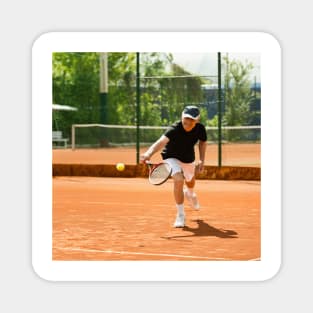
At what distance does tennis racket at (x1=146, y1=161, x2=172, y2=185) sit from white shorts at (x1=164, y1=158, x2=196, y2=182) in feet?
0.36

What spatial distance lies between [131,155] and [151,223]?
9623 millimetres

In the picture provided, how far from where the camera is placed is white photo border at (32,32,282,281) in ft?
19.5

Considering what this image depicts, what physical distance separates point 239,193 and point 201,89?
3696 millimetres

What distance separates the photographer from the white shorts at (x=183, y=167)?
8.30 metres

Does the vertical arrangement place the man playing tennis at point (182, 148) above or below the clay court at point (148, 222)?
above


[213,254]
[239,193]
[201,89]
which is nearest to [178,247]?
[213,254]

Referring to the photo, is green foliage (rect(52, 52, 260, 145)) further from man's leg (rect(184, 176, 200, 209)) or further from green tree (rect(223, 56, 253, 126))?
man's leg (rect(184, 176, 200, 209))

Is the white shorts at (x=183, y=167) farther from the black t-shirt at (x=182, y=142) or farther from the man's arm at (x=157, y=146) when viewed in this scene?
the man's arm at (x=157, y=146)
